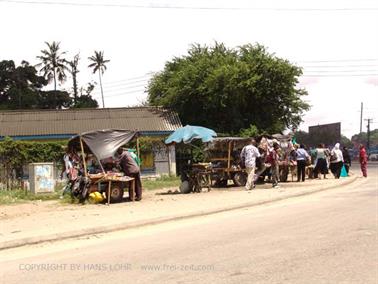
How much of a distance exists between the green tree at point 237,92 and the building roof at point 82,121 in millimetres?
1726

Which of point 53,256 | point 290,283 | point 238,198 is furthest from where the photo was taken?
point 238,198

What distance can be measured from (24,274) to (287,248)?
3995mm

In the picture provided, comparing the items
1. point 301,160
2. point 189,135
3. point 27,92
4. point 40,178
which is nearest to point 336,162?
point 301,160

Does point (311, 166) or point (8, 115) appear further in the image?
point (8, 115)

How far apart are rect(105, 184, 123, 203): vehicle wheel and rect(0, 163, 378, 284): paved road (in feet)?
15.6

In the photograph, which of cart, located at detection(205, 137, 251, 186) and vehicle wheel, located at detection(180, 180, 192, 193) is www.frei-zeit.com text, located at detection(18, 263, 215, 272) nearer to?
vehicle wheel, located at detection(180, 180, 192, 193)

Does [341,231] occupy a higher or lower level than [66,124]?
lower

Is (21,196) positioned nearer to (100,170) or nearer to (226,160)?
(100,170)

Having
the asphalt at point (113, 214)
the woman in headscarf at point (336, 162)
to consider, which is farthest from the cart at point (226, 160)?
the woman in headscarf at point (336, 162)

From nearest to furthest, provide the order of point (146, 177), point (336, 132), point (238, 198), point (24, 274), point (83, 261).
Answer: point (24, 274)
point (83, 261)
point (238, 198)
point (146, 177)
point (336, 132)

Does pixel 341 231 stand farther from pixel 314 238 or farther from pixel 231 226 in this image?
pixel 231 226

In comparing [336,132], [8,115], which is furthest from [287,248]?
[336,132]

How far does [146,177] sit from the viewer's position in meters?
32.8

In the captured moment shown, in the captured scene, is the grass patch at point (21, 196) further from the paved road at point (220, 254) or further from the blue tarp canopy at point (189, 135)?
the paved road at point (220, 254)
